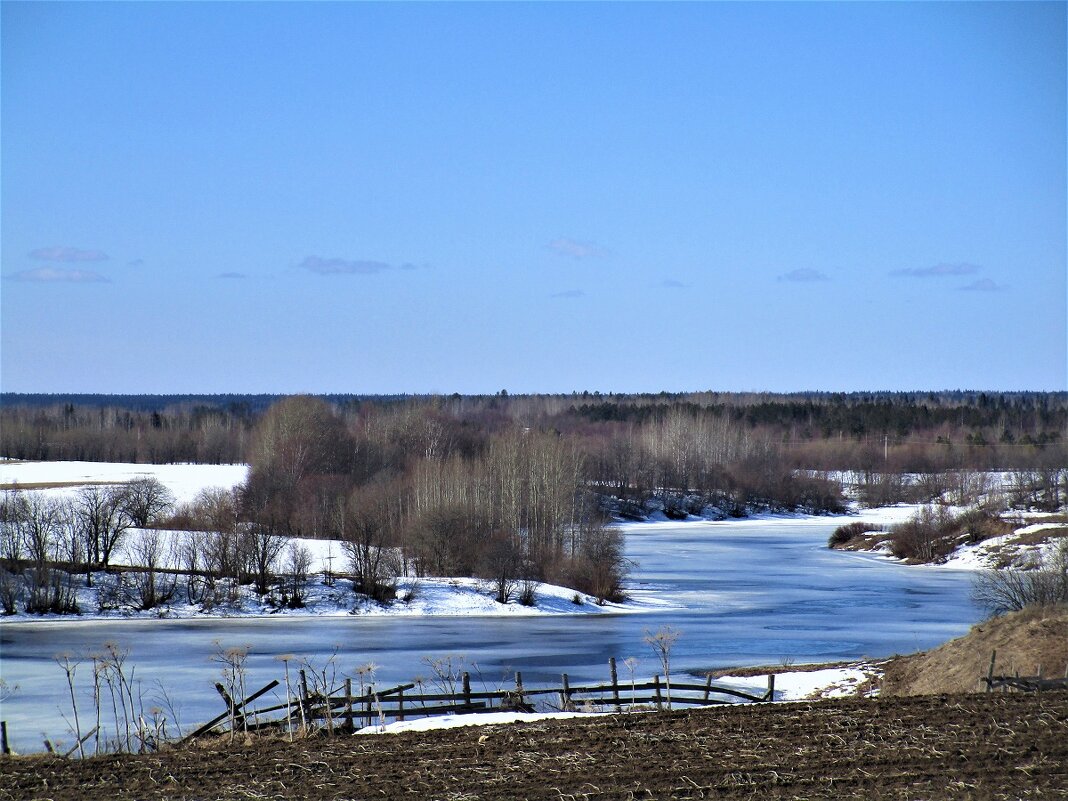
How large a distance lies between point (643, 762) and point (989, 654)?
10.6 metres

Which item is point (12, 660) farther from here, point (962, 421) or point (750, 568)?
point (962, 421)

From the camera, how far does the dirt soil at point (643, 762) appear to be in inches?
429

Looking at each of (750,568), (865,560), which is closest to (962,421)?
(865,560)

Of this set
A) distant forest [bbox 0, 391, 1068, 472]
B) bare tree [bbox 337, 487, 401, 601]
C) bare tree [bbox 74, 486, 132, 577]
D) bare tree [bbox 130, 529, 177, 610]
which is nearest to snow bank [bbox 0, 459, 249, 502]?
distant forest [bbox 0, 391, 1068, 472]

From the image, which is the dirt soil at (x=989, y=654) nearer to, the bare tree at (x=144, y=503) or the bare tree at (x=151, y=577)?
the bare tree at (x=151, y=577)

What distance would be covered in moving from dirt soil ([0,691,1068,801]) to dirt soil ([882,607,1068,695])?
5095mm

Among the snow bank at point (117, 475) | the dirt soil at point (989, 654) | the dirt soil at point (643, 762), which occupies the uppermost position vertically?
the snow bank at point (117, 475)

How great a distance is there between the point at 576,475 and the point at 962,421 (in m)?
87.4

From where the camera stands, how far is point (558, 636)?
3325cm

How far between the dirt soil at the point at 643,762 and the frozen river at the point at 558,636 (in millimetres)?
6983

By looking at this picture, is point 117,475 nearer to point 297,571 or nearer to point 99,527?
point 99,527

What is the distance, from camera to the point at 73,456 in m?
92.3

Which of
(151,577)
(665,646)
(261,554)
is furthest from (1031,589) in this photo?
(151,577)

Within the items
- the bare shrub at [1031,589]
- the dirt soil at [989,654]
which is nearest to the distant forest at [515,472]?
the bare shrub at [1031,589]
